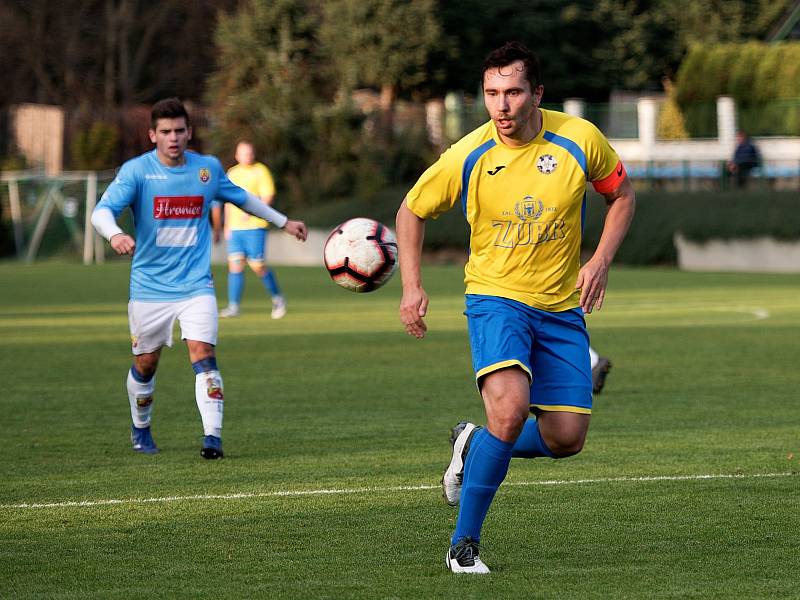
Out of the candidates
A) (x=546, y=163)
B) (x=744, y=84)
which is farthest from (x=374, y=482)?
(x=744, y=84)

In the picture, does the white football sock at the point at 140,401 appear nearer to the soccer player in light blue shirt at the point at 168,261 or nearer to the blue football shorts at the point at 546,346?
the soccer player in light blue shirt at the point at 168,261

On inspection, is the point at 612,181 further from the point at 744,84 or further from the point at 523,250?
the point at 744,84

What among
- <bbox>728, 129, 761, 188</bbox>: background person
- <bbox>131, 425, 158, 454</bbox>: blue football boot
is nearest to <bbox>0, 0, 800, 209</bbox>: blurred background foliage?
<bbox>728, 129, 761, 188</bbox>: background person

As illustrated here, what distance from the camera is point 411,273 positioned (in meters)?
Result: 6.20

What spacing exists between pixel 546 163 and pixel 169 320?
3624mm

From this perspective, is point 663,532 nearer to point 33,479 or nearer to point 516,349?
point 516,349

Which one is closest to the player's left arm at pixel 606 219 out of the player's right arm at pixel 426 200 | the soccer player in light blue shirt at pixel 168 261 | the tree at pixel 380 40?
the player's right arm at pixel 426 200

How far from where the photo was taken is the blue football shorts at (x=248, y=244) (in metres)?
19.8

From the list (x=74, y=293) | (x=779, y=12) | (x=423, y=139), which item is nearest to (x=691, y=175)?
(x=423, y=139)

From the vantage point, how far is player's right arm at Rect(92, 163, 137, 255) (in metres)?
8.77

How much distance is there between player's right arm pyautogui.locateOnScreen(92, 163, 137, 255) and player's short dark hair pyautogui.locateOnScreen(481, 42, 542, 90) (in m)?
3.07

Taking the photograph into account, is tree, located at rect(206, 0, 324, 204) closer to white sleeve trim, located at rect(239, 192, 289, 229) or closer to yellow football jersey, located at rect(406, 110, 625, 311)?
white sleeve trim, located at rect(239, 192, 289, 229)

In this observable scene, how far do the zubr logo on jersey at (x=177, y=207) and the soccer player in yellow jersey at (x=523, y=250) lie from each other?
326cm

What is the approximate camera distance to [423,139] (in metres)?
39.9
